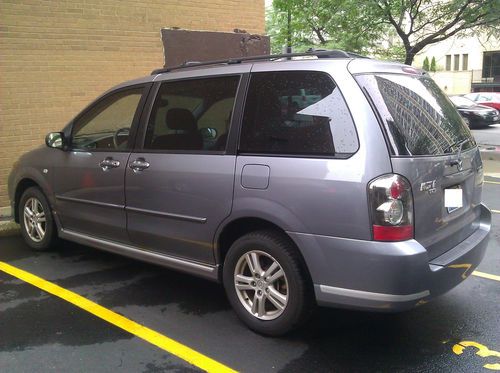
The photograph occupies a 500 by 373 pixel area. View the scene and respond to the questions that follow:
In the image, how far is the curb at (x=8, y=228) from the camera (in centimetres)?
610

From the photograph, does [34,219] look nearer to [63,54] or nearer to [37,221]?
[37,221]

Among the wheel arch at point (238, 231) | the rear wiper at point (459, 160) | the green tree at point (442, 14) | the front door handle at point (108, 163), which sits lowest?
the wheel arch at point (238, 231)

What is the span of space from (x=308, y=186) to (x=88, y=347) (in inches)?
68.2

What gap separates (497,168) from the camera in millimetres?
A: 11461

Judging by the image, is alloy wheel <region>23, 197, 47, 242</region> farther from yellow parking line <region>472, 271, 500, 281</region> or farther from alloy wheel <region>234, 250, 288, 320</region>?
yellow parking line <region>472, 271, 500, 281</region>

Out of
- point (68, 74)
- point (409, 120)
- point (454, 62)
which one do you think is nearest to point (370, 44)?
point (68, 74)

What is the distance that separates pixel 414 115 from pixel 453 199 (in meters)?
0.57

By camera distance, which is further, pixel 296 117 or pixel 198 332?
pixel 198 332

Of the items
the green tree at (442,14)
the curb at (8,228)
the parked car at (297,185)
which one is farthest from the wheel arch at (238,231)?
the green tree at (442,14)

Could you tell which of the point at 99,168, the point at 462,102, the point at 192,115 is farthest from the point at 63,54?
the point at 462,102

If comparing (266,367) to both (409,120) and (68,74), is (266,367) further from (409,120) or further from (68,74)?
(68,74)

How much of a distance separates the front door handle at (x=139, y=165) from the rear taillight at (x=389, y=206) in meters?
1.88

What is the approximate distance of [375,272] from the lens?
2.90 m

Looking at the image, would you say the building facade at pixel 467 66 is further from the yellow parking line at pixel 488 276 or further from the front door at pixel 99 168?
the front door at pixel 99 168
